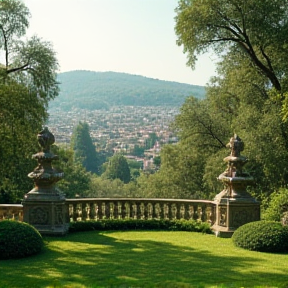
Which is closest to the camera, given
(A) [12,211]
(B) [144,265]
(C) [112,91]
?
(B) [144,265]

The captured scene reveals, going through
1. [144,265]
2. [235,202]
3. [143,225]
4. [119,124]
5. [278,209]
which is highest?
[119,124]

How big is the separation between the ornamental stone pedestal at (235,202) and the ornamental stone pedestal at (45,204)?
192 inches

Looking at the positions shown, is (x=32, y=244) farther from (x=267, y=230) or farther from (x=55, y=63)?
(x=55, y=63)

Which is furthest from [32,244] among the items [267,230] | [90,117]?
[90,117]

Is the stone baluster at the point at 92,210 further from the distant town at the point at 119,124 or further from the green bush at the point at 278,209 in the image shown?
the distant town at the point at 119,124

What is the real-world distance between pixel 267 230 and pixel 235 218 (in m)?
2.11

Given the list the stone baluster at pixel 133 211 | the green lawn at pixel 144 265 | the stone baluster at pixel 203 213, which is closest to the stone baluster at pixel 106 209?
the stone baluster at pixel 133 211

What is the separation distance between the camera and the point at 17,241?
1170 centimetres

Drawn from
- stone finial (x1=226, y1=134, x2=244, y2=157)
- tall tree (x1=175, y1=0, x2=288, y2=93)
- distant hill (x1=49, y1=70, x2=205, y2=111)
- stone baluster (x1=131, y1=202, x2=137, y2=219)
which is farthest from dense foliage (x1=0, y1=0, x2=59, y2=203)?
distant hill (x1=49, y1=70, x2=205, y2=111)

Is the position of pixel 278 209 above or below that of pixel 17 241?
above

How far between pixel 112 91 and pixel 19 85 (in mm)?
146711

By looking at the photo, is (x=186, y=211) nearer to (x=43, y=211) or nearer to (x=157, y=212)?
(x=157, y=212)

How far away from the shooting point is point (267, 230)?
13.1 metres

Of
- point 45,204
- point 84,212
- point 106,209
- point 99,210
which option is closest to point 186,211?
point 106,209
